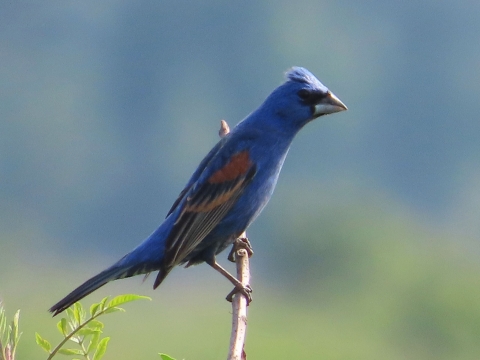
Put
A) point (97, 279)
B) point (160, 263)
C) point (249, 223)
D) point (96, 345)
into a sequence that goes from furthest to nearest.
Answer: point (249, 223) < point (160, 263) < point (97, 279) < point (96, 345)

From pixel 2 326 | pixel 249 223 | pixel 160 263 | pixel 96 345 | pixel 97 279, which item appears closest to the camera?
pixel 2 326

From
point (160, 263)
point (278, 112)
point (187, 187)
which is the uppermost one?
point (278, 112)

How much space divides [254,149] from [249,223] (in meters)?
0.29

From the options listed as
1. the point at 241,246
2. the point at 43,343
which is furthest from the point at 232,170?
the point at 43,343

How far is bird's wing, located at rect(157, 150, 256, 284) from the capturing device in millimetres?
2725

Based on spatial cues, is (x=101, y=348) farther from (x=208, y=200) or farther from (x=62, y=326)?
(x=208, y=200)

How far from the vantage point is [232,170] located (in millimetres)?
2881

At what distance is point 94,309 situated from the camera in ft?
4.72

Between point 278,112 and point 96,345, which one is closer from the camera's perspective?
point 96,345

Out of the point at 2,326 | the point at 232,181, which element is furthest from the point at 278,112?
the point at 2,326

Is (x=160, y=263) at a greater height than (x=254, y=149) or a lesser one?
lesser

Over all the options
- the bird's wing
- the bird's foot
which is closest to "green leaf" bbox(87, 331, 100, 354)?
the bird's wing

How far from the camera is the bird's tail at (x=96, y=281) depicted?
211cm

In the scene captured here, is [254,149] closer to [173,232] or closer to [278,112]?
[278,112]
